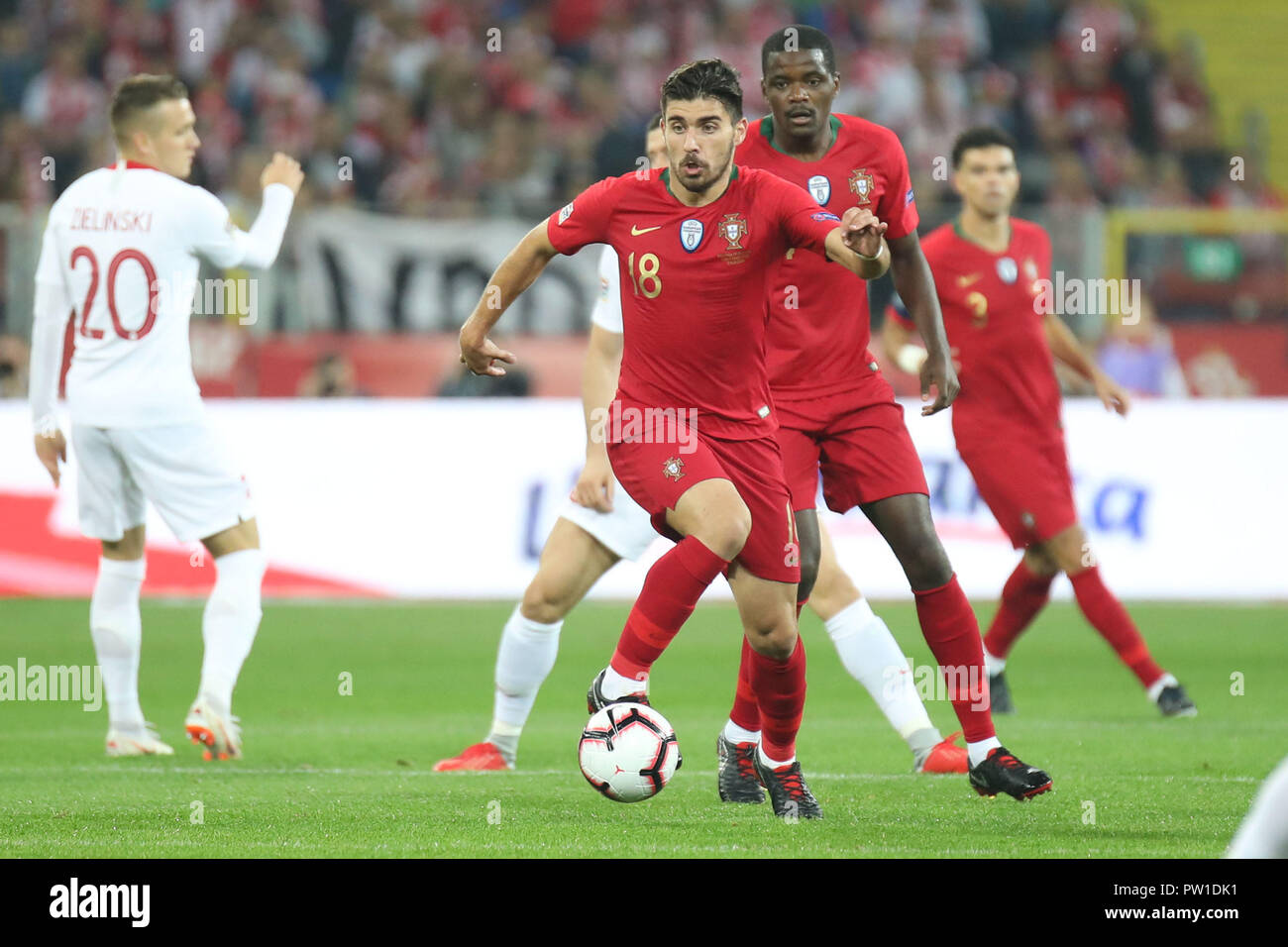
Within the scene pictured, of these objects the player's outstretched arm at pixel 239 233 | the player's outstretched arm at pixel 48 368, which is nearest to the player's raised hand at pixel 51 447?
the player's outstretched arm at pixel 48 368

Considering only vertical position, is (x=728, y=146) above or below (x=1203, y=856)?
above

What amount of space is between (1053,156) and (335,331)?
6986 millimetres

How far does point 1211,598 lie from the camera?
12820 mm

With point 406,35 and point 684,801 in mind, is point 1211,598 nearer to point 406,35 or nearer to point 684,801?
point 684,801

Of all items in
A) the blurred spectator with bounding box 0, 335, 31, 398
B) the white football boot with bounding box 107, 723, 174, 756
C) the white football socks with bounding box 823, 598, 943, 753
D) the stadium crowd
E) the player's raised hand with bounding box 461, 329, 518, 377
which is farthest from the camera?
the stadium crowd

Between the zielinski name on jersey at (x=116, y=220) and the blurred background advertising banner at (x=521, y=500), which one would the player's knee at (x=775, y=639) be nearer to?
the zielinski name on jersey at (x=116, y=220)

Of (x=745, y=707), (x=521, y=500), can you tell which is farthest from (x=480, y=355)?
(x=521, y=500)

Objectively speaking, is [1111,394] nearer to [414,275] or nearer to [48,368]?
[48,368]

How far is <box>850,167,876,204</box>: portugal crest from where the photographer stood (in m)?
5.97

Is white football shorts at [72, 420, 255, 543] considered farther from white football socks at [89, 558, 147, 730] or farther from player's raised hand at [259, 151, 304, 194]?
player's raised hand at [259, 151, 304, 194]

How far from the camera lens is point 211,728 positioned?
22.3ft

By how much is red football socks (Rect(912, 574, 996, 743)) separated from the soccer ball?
1.01 metres

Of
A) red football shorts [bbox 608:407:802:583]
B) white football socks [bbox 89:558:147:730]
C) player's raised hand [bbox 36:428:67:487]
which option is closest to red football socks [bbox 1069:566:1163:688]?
red football shorts [bbox 608:407:802:583]
